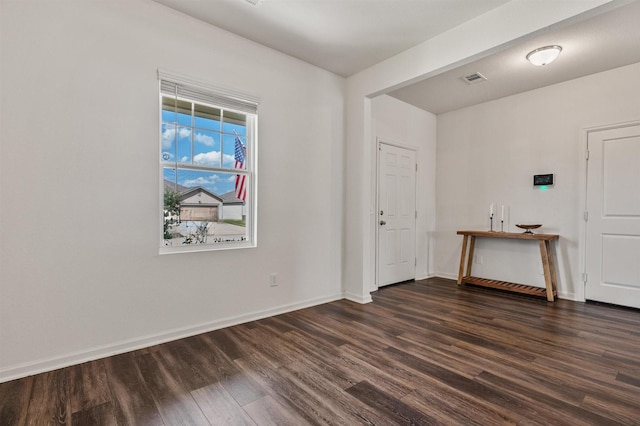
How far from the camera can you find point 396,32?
10.0 ft

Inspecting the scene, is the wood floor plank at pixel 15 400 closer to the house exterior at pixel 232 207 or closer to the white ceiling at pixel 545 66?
the house exterior at pixel 232 207

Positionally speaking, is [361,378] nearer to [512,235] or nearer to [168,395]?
[168,395]

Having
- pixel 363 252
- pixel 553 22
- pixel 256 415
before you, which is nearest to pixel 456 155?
pixel 363 252

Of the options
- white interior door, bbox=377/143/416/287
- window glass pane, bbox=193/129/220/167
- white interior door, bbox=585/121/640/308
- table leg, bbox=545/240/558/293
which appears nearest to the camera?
window glass pane, bbox=193/129/220/167

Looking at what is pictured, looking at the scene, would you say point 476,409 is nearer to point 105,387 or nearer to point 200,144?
point 105,387

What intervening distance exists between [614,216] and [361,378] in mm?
3807

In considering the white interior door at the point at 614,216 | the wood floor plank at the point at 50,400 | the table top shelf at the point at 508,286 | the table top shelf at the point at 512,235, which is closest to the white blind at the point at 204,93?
the wood floor plank at the point at 50,400

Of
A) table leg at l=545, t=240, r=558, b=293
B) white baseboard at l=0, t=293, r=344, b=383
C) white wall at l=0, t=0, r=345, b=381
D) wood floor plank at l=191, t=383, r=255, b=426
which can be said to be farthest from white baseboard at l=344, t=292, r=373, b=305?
table leg at l=545, t=240, r=558, b=293

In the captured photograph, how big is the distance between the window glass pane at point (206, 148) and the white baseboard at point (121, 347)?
4.96 feet

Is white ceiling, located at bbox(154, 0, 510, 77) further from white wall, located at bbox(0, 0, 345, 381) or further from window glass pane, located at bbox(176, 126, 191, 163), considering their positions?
window glass pane, located at bbox(176, 126, 191, 163)

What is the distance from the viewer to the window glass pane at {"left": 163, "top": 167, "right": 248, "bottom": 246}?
2855 millimetres

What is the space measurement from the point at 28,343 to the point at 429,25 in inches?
158

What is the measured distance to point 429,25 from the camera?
2930mm

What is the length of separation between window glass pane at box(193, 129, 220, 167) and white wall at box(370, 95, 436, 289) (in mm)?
2341
